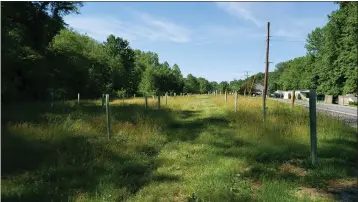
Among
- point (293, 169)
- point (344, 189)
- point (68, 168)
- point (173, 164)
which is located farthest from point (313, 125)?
point (68, 168)

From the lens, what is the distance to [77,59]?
5309 centimetres

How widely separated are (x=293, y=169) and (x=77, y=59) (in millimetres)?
50336

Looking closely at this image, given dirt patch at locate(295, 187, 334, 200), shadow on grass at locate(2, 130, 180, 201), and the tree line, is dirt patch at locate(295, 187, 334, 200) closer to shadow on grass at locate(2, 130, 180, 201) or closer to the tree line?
shadow on grass at locate(2, 130, 180, 201)

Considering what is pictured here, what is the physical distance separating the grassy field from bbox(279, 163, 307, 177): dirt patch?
0.7 inches

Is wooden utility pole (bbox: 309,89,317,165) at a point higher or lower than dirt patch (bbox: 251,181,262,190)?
higher

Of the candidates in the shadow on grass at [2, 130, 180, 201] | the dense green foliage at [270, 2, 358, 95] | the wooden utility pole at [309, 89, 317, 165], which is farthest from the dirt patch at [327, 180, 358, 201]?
the dense green foliage at [270, 2, 358, 95]

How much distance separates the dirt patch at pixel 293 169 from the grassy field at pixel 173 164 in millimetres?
18

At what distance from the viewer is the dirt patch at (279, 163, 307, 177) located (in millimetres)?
6377

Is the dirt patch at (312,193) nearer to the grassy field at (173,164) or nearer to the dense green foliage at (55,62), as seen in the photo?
the grassy field at (173,164)

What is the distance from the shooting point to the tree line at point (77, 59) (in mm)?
23953

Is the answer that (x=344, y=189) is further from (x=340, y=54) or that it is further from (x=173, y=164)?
(x=340, y=54)

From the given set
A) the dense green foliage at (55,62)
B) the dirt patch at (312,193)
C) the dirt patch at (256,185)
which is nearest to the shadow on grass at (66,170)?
the dirt patch at (256,185)

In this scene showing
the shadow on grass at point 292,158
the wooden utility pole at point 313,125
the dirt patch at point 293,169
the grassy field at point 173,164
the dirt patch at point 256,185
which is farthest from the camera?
the wooden utility pole at point 313,125

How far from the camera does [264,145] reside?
8711mm
